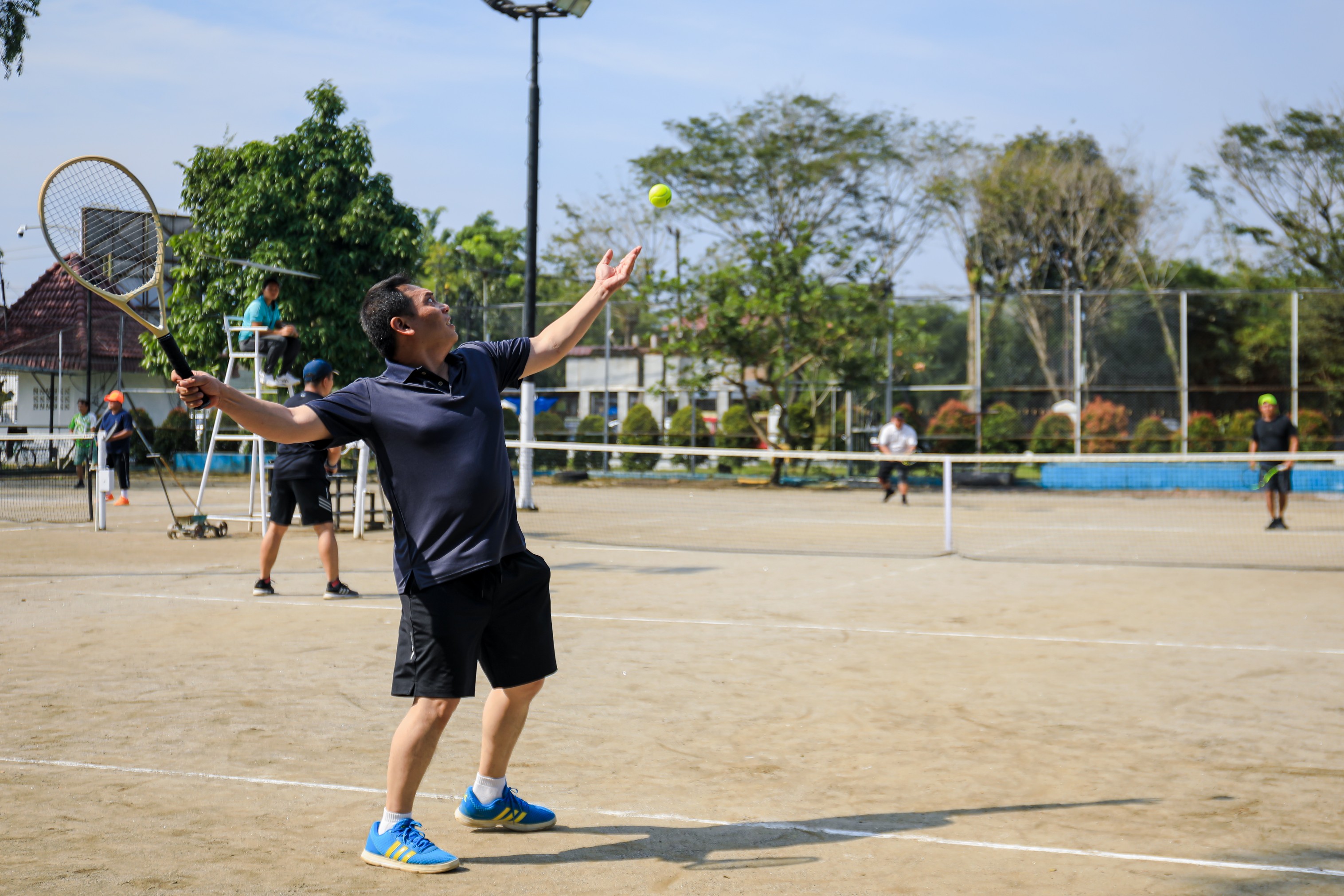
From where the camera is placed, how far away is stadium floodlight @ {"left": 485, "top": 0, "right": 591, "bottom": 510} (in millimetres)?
19344

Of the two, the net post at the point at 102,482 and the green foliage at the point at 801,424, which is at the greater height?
the green foliage at the point at 801,424

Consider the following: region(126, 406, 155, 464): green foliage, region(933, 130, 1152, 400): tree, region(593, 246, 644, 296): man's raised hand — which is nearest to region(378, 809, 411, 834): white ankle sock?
region(593, 246, 644, 296): man's raised hand

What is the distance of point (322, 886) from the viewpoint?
136 inches

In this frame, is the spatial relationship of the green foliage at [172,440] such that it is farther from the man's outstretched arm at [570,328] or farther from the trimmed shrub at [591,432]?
the man's outstretched arm at [570,328]

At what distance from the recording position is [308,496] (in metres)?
9.25

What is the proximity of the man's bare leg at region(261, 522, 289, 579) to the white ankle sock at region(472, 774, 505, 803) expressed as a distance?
19.3 feet

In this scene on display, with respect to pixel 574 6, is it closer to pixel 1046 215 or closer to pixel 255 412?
pixel 255 412

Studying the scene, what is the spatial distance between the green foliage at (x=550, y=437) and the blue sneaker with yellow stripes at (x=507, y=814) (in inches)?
984

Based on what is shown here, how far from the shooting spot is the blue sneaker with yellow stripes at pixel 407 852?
11.8ft

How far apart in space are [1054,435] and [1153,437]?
7.32 ft

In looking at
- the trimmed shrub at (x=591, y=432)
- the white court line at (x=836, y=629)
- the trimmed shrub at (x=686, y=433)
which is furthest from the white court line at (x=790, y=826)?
the trimmed shrub at (x=591, y=432)

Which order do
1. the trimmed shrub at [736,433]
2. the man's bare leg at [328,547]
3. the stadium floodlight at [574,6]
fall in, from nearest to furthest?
the man's bare leg at [328,547] → the stadium floodlight at [574,6] → the trimmed shrub at [736,433]

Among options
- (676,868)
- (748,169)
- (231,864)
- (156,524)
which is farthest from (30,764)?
(748,169)

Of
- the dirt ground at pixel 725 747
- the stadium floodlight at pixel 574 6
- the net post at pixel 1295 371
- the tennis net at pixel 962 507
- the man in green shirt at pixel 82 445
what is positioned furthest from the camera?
the net post at pixel 1295 371
